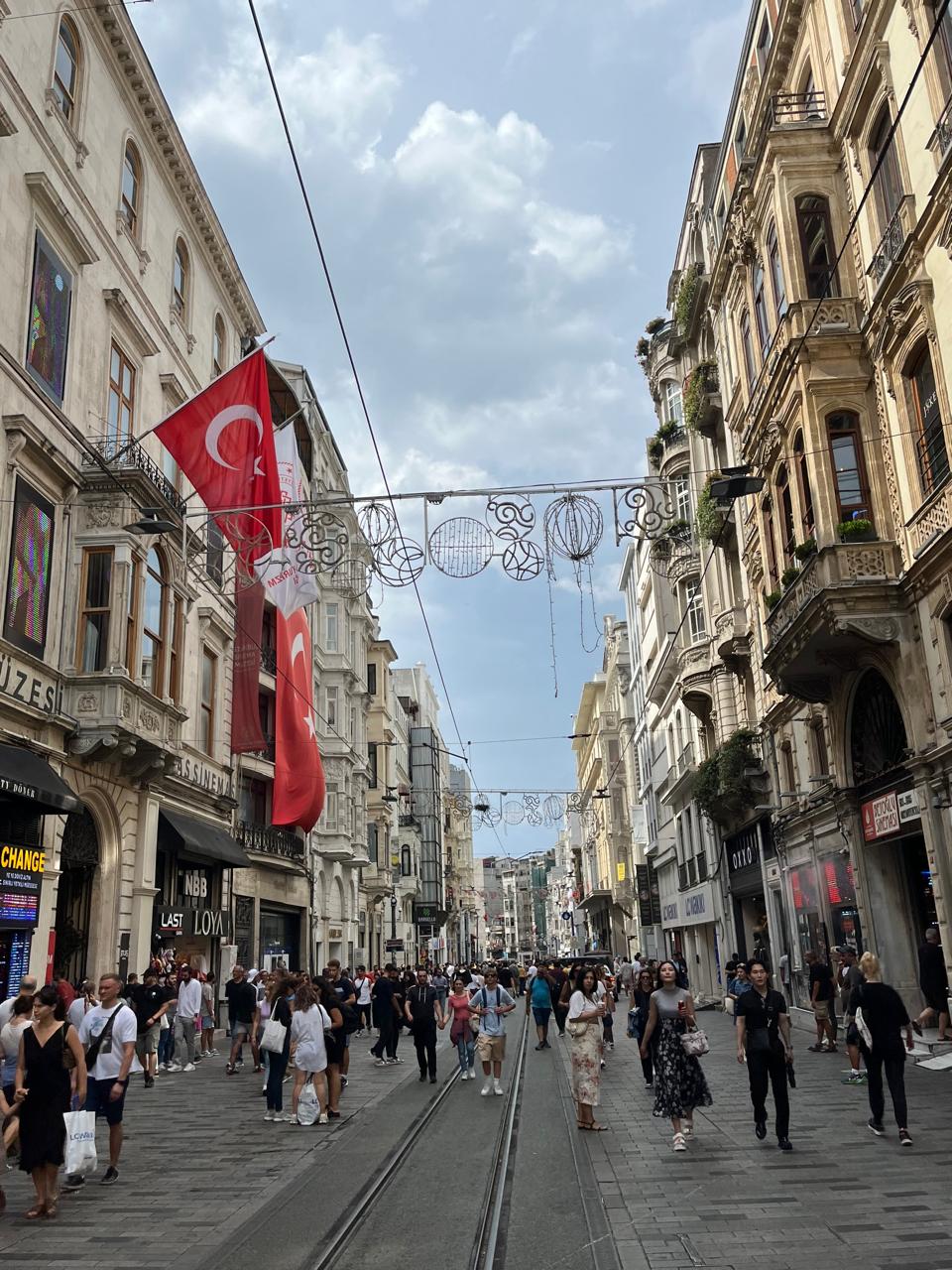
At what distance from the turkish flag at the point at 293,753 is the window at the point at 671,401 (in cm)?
1632

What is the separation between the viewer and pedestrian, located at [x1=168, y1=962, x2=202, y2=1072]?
19891mm

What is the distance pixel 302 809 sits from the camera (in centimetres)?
2736

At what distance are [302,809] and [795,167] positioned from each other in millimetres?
18533

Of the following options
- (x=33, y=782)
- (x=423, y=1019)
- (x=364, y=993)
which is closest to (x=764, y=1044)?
(x=423, y=1019)

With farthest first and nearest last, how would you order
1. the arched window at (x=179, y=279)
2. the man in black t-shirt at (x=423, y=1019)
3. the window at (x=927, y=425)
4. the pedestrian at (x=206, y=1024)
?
1. the arched window at (x=179, y=279)
2. the pedestrian at (x=206, y=1024)
3. the man in black t-shirt at (x=423, y=1019)
4. the window at (x=927, y=425)

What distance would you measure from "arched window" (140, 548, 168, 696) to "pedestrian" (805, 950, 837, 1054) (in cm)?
1375

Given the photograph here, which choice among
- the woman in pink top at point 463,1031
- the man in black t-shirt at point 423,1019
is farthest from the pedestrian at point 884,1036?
the woman in pink top at point 463,1031

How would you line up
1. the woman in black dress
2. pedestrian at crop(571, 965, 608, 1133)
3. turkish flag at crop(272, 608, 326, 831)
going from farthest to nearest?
1. turkish flag at crop(272, 608, 326, 831)
2. pedestrian at crop(571, 965, 608, 1133)
3. the woman in black dress

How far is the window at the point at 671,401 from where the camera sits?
37.2 metres

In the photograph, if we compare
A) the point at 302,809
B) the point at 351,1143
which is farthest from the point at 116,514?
the point at 351,1143

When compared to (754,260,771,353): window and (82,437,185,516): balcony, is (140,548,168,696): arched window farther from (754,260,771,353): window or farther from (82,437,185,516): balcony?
(754,260,771,353): window

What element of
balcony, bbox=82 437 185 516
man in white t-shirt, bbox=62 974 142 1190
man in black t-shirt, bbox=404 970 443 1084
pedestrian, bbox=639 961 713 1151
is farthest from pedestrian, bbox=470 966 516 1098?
balcony, bbox=82 437 185 516

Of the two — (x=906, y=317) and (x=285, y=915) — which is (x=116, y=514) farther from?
(x=285, y=915)

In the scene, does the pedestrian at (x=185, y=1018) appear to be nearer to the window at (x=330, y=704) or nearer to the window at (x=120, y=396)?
the window at (x=120, y=396)
